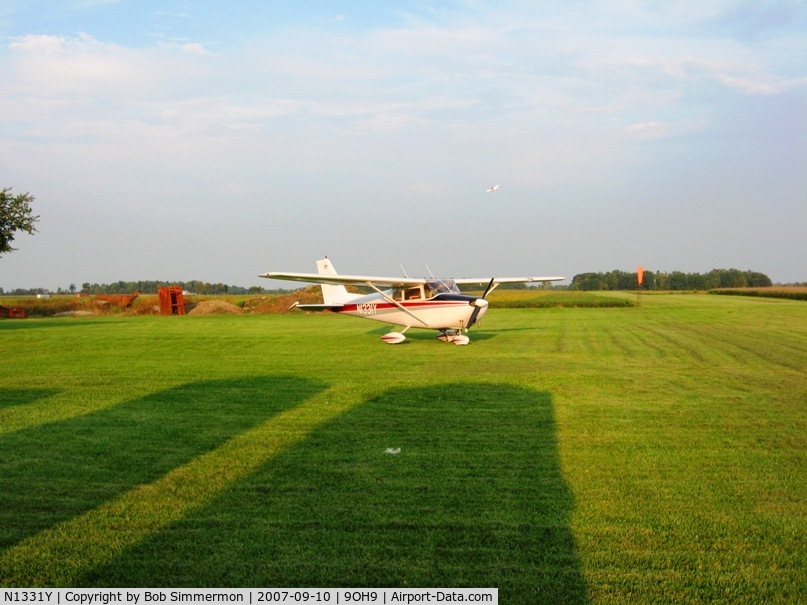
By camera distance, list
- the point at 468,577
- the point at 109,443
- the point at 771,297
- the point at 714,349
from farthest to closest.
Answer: the point at 771,297 → the point at 714,349 → the point at 109,443 → the point at 468,577

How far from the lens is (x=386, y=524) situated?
175 inches

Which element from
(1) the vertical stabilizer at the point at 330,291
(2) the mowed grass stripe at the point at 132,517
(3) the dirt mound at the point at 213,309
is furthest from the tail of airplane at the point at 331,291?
(3) the dirt mound at the point at 213,309

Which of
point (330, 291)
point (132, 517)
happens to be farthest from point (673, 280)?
point (132, 517)

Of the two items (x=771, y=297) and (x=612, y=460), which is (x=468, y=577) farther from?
(x=771, y=297)

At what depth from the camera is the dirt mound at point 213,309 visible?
46031 mm

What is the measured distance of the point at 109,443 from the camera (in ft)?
22.4

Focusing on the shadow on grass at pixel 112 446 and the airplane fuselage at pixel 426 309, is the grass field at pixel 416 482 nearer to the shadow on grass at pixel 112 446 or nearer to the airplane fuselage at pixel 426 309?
the shadow on grass at pixel 112 446

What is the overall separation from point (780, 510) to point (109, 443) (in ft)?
20.0

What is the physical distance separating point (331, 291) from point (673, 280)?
103 m

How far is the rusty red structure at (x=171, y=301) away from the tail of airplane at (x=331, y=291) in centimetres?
2659

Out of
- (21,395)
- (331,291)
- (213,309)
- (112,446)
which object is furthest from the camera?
(213,309)

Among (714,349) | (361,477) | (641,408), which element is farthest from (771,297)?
(361,477)

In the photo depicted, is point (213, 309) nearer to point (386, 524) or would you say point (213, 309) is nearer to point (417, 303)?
point (417, 303)

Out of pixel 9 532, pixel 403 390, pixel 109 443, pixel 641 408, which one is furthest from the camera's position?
pixel 403 390
